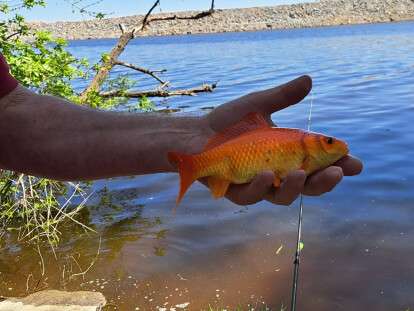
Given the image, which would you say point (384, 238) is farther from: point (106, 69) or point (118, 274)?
point (106, 69)

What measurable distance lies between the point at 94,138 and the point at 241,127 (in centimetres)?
77

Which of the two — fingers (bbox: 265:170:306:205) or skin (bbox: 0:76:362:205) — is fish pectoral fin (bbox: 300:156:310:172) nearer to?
fingers (bbox: 265:170:306:205)

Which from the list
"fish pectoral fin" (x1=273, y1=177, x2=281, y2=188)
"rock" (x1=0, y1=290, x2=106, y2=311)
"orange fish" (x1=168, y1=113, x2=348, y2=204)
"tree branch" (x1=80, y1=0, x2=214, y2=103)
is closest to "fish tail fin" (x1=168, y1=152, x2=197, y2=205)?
"orange fish" (x1=168, y1=113, x2=348, y2=204)

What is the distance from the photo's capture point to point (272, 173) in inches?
91.3

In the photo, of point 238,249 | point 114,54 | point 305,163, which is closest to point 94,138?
point 305,163

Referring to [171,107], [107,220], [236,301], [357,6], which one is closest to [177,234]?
[107,220]

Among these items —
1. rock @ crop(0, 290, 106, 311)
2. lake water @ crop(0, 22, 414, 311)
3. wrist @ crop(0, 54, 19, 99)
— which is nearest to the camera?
wrist @ crop(0, 54, 19, 99)

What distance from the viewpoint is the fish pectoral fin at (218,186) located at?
2.53 meters

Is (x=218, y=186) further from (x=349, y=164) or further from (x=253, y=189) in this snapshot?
(x=349, y=164)

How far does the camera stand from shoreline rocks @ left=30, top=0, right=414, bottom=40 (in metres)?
134

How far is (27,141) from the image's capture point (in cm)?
254

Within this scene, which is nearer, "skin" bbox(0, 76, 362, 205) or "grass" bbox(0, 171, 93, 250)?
"skin" bbox(0, 76, 362, 205)

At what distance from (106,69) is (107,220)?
12.4 ft

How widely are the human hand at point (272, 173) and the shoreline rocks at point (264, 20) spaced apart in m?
134
